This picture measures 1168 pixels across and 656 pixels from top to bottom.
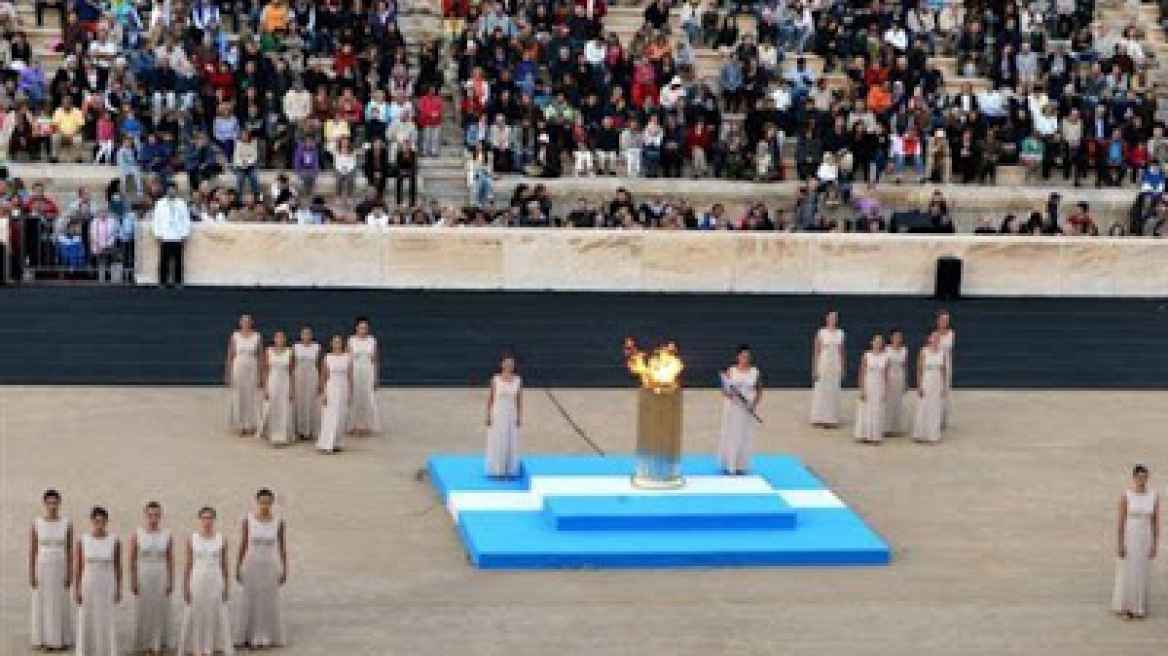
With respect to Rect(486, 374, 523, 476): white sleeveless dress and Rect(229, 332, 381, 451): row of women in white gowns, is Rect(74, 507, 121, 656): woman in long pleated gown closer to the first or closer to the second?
Rect(486, 374, 523, 476): white sleeveless dress

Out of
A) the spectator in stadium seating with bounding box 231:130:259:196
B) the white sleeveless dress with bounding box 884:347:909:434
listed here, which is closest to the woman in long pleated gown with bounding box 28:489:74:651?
the white sleeveless dress with bounding box 884:347:909:434

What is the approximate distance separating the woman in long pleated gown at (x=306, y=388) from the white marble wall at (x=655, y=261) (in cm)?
770

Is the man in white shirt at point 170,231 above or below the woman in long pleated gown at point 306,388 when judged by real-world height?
above

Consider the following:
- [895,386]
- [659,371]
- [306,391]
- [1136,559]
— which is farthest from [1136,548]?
[306,391]

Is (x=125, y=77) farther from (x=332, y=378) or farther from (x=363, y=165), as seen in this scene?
(x=332, y=378)

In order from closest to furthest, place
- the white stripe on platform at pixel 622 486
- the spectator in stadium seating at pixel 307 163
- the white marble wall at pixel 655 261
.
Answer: the white stripe on platform at pixel 622 486
the white marble wall at pixel 655 261
the spectator in stadium seating at pixel 307 163

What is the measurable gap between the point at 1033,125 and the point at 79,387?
60.4ft

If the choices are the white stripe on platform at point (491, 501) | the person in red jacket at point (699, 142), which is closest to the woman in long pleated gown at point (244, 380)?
the white stripe on platform at point (491, 501)

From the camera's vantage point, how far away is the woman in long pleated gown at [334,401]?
23.2 m

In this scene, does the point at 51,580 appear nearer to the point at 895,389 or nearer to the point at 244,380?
the point at 244,380

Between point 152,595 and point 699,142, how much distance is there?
20509mm

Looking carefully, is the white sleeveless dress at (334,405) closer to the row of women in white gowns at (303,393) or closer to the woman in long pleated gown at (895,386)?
the row of women in white gowns at (303,393)

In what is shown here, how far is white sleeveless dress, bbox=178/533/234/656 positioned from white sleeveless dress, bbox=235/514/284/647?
0.92 feet

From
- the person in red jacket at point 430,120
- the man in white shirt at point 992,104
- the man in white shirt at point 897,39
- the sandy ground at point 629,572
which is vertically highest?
the man in white shirt at point 897,39
